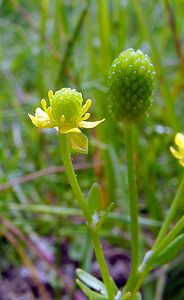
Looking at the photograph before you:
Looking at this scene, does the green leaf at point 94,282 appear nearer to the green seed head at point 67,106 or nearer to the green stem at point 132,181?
the green stem at point 132,181

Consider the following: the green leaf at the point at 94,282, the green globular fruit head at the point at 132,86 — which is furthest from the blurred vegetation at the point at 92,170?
the green globular fruit head at the point at 132,86

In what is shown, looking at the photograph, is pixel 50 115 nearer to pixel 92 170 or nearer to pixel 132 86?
pixel 132 86

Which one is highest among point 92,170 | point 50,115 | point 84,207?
point 50,115

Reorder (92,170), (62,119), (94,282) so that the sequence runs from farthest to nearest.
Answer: (92,170), (94,282), (62,119)

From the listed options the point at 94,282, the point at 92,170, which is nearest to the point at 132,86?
the point at 94,282

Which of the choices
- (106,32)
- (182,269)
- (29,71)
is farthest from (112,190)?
(29,71)

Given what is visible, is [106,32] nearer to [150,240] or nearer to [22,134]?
[22,134]

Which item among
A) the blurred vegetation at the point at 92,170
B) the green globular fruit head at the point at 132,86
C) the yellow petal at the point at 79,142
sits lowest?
the blurred vegetation at the point at 92,170

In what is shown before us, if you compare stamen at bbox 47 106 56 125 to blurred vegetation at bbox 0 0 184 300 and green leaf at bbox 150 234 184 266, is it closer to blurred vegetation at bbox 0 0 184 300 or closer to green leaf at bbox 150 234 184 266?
green leaf at bbox 150 234 184 266
